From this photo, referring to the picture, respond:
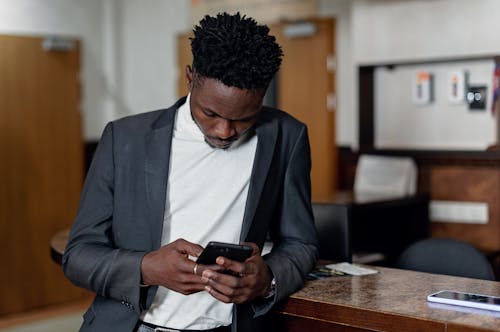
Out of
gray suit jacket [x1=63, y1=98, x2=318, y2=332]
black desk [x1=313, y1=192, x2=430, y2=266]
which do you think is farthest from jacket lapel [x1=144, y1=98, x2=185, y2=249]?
black desk [x1=313, y1=192, x2=430, y2=266]

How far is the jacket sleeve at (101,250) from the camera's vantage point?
201cm

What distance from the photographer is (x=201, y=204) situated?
212cm

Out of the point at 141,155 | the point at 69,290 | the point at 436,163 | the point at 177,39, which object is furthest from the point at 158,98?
the point at 141,155

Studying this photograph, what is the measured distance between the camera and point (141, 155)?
2.11 meters

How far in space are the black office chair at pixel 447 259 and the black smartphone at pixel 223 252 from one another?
1.43 meters

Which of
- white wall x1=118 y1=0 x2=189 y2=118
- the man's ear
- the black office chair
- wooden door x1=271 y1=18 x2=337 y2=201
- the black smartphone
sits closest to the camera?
the black smartphone

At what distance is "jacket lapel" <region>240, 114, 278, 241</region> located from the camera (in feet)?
6.95

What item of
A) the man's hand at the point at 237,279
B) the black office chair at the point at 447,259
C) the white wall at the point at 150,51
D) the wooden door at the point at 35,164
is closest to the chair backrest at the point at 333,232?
the black office chair at the point at 447,259

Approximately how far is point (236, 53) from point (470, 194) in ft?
12.3

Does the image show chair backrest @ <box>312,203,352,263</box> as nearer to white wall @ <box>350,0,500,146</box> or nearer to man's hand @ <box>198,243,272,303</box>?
man's hand @ <box>198,243,272,303</box>

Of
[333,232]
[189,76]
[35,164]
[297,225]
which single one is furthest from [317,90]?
[189,76]

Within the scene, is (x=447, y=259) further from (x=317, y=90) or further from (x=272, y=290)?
(x=317, y=90)

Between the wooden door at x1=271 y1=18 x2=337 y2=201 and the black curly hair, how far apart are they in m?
3.91

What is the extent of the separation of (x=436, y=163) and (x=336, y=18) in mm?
1400
